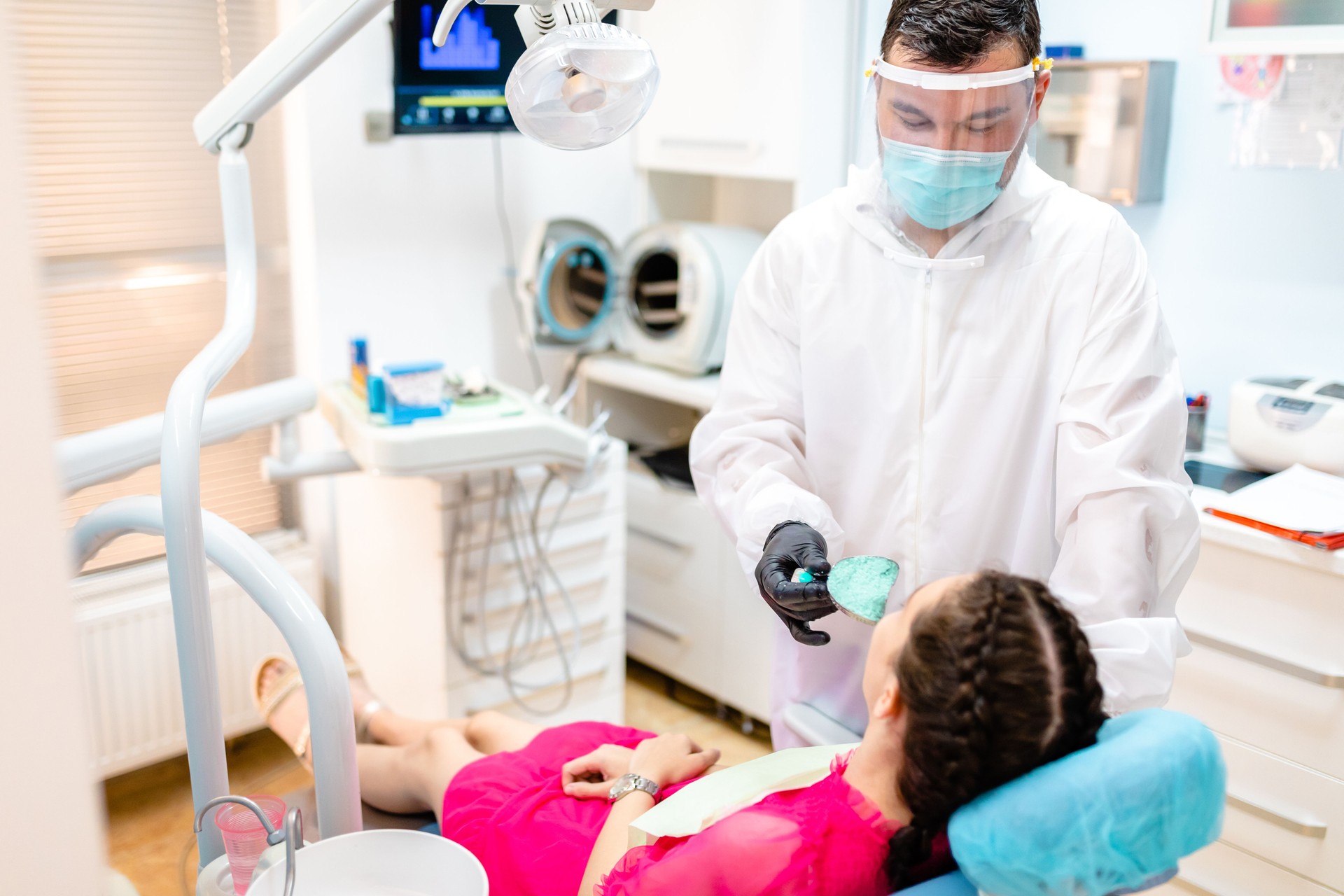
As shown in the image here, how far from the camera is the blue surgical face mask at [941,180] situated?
1.33 m

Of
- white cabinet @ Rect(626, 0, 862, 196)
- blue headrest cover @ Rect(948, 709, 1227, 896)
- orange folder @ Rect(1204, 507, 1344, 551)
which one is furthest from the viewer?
white cabinet @ Rect(626, 0, 862, 196)

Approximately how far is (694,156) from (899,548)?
5.49 feet

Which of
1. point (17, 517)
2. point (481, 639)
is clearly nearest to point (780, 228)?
point (17, 517)

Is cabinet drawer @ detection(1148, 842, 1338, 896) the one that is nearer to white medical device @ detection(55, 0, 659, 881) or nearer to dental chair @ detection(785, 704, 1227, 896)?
dental chair @ detection(785, 704, 1227, 896)

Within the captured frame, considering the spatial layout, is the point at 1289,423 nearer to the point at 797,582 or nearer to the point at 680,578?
the point at 797,582

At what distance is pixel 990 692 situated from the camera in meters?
1.02

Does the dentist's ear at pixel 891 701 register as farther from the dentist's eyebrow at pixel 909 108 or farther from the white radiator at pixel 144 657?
the white radiator at pixel 144 657

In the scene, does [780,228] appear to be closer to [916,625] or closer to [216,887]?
[916,625]

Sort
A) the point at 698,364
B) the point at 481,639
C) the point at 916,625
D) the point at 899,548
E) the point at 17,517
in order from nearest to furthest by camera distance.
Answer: the point at 17,517
the point at 916,625
the point at 899,548
the point at 481,639
the point at 698,364

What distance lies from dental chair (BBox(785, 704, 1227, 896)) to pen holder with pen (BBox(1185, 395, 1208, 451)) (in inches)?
54.9

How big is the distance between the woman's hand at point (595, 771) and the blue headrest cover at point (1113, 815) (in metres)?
0.65

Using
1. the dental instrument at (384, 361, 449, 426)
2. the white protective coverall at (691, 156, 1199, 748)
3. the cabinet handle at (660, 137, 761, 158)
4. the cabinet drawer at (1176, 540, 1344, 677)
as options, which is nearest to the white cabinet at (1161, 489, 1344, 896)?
the cabinet drawer at (1176, 540, 1344, 677)

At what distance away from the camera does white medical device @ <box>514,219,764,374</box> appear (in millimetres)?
2709

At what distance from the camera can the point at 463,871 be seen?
112cm
